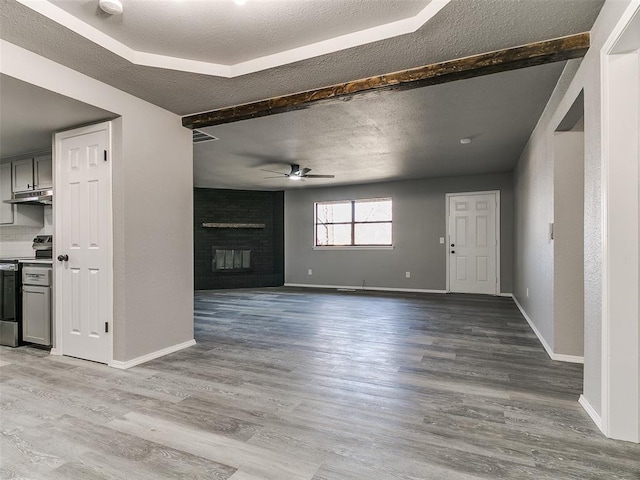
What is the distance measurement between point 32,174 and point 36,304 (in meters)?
1.60

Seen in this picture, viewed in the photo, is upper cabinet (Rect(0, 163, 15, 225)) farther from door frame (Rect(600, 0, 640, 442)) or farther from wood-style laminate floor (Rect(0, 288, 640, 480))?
door frame (Rect(600, 0, 640, 442))

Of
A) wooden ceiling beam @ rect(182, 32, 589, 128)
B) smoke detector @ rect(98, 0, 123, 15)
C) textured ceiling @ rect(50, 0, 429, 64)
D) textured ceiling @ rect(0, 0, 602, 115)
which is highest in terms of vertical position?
textured ceiling @ rect(50, 0, 429, 64)

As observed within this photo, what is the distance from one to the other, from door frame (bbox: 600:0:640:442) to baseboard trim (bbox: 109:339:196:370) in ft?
10.5

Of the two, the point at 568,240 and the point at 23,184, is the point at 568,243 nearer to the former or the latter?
the point at 568,240

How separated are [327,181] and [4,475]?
6.13 m

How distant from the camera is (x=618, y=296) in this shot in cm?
170

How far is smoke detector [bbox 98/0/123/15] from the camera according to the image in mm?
1791

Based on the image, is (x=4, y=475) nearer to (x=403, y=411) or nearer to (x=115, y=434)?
(x=115, y=434)

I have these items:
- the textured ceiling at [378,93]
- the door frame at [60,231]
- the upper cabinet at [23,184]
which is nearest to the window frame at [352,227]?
the textured ceiling at [378,93]

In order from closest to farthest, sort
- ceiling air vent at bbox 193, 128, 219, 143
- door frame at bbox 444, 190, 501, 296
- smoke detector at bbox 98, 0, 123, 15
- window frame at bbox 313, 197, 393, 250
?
smoke detector at bbox 98, 0, 123, 15
ceiling air vent at bbox 193, 128, 219, 143
door frame at bbox 444, 190, 501, 296
window frame at bbox 313, 197, 393, 250

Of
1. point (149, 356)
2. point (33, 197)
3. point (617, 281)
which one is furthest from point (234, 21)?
point (33, 197)

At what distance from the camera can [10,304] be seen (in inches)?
134

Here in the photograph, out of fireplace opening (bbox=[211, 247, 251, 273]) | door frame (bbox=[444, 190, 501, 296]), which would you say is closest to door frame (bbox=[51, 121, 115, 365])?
fireplace opening (bbox=[211, 247, 251, 273])

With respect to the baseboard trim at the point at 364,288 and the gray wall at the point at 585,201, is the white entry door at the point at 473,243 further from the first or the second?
the gray wall at the point at 585,201
